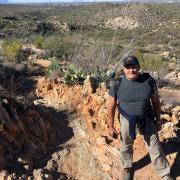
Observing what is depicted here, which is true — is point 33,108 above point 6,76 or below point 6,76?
above

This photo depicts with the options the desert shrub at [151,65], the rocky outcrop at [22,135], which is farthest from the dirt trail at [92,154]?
the desert shrub at [151,65]

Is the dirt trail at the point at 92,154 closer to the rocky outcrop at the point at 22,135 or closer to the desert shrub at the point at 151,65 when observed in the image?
the rocky outcrop at the point at 22,135

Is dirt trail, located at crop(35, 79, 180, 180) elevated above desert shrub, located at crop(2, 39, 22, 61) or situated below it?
above

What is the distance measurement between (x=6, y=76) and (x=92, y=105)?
Result: 7.25 metres

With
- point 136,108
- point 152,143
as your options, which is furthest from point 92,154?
point 136,108

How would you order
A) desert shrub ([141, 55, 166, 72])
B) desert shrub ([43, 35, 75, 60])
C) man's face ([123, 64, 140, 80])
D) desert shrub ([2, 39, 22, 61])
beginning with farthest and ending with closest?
desert shrub ([43, 35, 75, 60]) < desert shrub ([141, 55, 166, 72]) < desert shrub ([2, 39, 22, 61]) < man's face ([123, 64, 140, 80])

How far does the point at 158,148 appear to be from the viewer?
497 centimetres

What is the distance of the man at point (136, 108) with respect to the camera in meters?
4.63

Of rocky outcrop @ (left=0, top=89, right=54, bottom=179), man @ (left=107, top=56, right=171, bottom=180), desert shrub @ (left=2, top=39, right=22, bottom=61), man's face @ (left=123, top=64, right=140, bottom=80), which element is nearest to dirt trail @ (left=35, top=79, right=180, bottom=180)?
rocky outcrop @ (left=0, top=89, right=54, bottom=179)

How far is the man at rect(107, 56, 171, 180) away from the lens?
15.2 ft

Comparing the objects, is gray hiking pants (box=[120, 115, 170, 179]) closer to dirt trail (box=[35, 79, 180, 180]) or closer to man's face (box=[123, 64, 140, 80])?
dirt trail (box=[35, 79, 180, 180])

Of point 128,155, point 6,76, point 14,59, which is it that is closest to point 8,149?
point 128,155

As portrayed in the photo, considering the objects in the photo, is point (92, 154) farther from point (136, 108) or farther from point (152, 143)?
point (136, 108)

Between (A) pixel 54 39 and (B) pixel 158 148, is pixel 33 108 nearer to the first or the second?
(B) pixel 158 148
